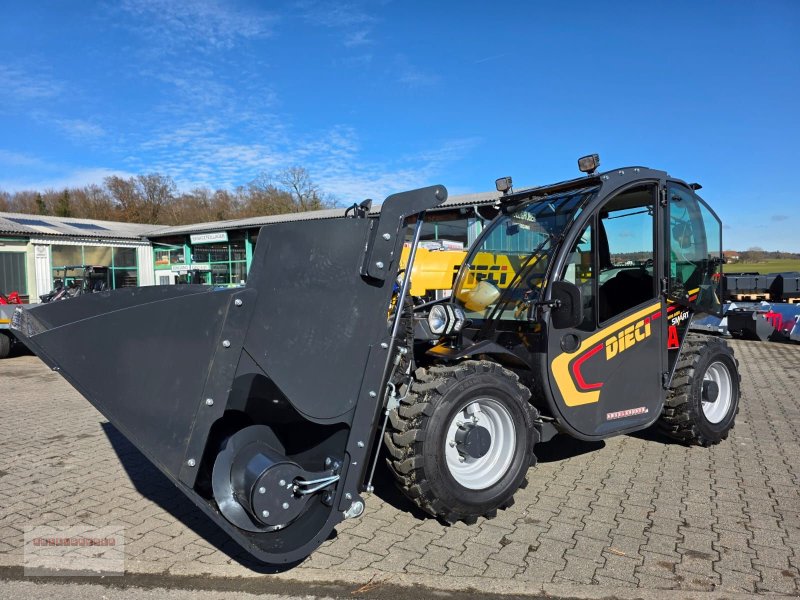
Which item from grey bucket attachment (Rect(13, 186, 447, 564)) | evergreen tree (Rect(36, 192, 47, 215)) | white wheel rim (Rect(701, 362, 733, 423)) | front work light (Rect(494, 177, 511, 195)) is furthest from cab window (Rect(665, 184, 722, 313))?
evergreen tree (Rect(36, 192, 47, 215))

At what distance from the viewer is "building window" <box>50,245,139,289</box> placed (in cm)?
2275

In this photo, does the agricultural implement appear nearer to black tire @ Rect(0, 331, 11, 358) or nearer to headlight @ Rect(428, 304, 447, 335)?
headlight @ Rect(428, 304, 447, 335)

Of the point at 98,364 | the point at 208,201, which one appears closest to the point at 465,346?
the point at 98,364

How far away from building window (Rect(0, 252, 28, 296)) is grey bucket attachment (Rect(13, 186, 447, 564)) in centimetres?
2152

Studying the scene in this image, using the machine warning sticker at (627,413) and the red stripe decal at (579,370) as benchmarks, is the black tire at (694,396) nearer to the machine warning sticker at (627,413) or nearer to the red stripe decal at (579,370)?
the machine warning sticker at (627,413)

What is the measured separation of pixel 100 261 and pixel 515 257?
2474 centimetres

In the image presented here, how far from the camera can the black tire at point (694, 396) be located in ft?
16.6

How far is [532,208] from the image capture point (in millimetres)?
4918

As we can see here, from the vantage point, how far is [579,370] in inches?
168

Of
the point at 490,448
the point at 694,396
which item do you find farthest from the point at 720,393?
the point at 490,448

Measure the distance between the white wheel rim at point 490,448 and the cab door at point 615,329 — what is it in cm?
49

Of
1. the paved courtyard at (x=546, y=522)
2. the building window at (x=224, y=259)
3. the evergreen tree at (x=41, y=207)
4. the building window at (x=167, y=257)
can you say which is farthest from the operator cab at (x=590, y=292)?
the evergreen tree at (x=41, y=207)

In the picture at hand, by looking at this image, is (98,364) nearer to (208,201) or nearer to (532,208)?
(532,208)

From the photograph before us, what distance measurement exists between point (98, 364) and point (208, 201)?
55.1m
